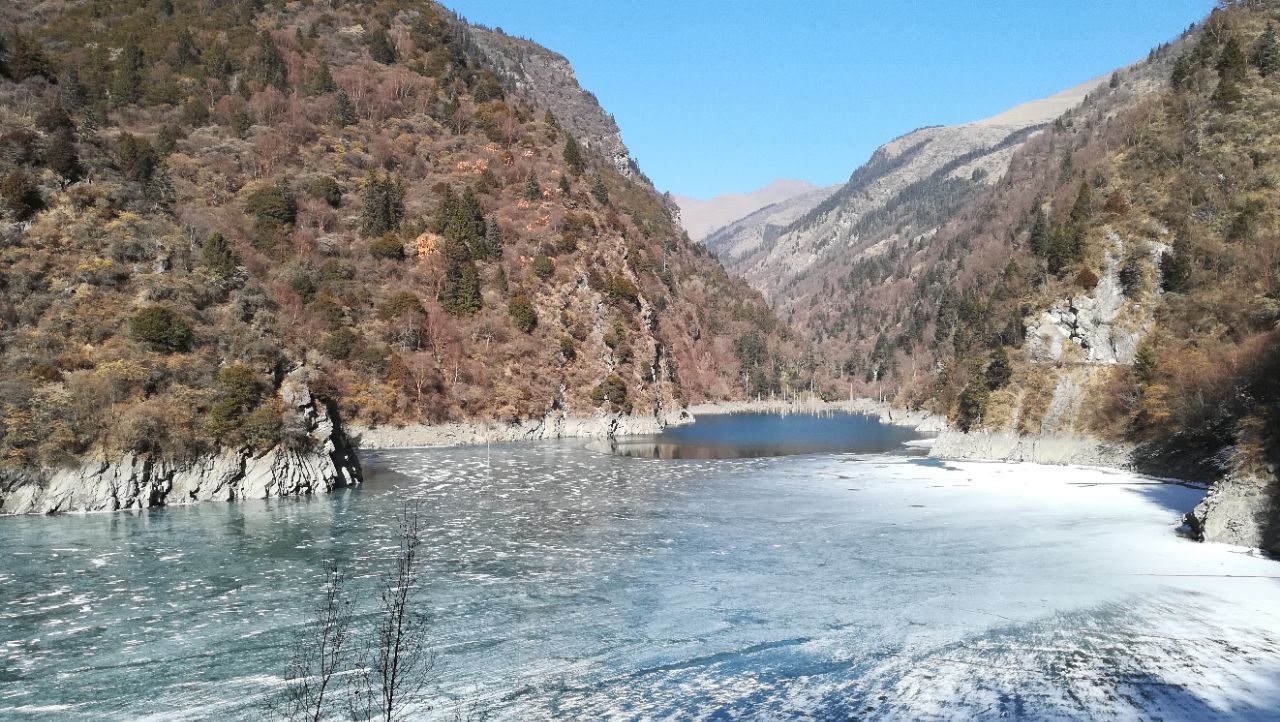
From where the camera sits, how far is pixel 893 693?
13.0 meters

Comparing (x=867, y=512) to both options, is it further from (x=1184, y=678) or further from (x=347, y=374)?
(x=347, y=374)

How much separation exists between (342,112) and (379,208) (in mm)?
19285

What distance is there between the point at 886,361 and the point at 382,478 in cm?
15586

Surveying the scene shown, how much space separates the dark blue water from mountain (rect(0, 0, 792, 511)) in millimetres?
7021

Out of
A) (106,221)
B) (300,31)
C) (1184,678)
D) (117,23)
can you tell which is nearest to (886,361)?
(300,31)

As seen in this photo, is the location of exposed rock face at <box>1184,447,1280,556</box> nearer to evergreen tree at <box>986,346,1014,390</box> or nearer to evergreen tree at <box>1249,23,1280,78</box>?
evergreen tree at <box>986,346,1014,390</box>

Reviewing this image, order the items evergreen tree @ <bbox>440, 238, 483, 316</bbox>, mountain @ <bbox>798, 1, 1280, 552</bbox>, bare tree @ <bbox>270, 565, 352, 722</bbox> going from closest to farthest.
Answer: bare tree @ <bbox>270, 565, 352, 722</bbox>
mountain @ <bbox>798, 1, 1280, 552</bbox>
evergreen tree @ <bbox>440, 238, 483, 316</bbox>

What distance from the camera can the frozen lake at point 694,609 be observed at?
12805mm

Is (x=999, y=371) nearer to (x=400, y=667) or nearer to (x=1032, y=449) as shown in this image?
(x=1032, y=449)

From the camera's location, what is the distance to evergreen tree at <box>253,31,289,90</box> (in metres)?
87.9

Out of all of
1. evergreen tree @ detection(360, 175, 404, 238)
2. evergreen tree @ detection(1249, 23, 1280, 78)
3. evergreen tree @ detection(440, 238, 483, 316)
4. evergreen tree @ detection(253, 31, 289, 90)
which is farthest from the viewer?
evergreen tree @ detection(253, 31, 289, 90)

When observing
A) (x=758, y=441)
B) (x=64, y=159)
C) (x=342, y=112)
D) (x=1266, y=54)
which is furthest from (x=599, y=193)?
(x=1266, y=54)

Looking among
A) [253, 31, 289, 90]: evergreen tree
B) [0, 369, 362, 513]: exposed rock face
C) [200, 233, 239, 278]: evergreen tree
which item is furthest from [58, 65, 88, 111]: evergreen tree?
[0, 369, 362, 513]: exposed rock face

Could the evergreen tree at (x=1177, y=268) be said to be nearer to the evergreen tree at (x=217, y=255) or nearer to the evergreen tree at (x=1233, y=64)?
the evergreen tree at (x=1233, y=64)
